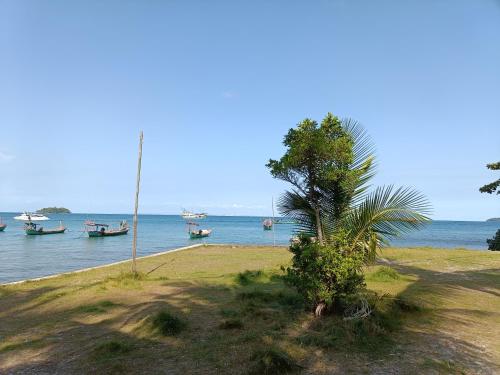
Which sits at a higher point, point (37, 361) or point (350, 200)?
point (350, 200)

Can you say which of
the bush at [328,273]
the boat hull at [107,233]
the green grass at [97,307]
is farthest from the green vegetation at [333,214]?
the boat hull at [107,233]

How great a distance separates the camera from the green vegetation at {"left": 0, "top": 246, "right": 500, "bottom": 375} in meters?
5.02

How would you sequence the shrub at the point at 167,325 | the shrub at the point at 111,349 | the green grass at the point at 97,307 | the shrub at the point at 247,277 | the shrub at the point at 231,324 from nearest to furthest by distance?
the shrub at the point at 111,349 → the shrub at the point at 167,325 → the shrub at the point at 231,324 → the green grass at the point at 97,307 → the shrub at the point at 247,277

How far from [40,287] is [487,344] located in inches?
550

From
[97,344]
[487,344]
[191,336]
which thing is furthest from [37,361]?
[487,344]

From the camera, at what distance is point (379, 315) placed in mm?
6824

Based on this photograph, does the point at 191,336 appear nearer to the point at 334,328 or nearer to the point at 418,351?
the point at 334,328

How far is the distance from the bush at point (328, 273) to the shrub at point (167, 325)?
2381 millimetres

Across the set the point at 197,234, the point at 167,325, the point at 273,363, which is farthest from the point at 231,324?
the point at 197,234

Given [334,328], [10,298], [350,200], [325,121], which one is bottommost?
[10,298]

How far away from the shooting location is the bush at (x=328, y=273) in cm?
657

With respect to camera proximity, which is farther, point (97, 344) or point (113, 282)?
A: point (113, 282)

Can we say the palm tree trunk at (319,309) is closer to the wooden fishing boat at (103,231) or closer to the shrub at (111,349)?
the shrub at (111,349)

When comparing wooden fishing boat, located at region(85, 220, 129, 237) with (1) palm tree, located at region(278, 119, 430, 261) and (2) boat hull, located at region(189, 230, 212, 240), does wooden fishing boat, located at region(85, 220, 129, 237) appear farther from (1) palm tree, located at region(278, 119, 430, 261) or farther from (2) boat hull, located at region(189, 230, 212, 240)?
(1) palm tree, located at region(278, 119, 430, 261)
